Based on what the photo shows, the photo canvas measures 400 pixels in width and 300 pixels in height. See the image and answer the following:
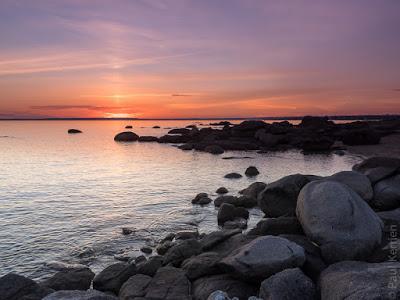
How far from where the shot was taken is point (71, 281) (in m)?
11.2

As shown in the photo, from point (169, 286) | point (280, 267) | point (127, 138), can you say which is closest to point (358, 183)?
point (280, 267)

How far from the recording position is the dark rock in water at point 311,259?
395 inches

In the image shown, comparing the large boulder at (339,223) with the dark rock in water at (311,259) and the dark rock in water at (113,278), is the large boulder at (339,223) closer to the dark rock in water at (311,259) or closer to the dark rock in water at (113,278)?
the dark rock in water at (311,259)

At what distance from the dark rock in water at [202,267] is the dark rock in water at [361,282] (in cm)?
299

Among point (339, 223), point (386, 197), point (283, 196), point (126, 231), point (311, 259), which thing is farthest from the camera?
point (283, 196)

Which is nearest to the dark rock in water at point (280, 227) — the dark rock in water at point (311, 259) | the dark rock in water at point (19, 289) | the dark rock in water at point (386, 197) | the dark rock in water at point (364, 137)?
the dark rock in water at point (311, 259)

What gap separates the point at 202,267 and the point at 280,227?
364 cm

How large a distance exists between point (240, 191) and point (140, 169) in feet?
53.8

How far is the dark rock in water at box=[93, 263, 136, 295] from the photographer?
1114 cm

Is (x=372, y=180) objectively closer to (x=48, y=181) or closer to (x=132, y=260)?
(x=132, y=260)

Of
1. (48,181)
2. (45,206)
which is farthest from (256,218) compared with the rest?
(48,181)

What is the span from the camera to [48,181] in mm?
31719

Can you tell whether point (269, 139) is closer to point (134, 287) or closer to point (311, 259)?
point (311, 259)

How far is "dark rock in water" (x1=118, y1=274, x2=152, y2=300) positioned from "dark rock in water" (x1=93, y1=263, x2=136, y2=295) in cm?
52
